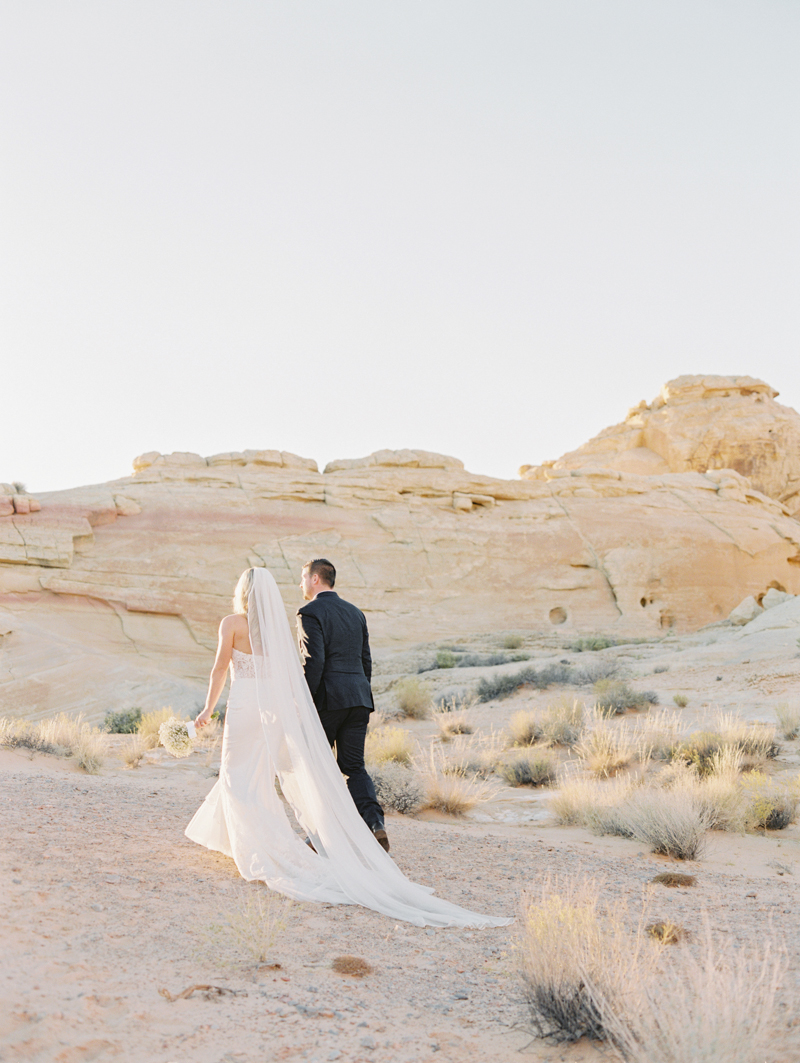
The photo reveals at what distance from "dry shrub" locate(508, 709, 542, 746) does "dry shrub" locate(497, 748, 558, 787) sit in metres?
1.84

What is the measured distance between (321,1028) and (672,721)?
928 centimetres

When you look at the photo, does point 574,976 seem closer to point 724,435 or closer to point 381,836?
point 381,836

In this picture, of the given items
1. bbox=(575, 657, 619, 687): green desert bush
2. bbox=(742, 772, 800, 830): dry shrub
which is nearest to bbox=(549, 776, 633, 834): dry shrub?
bbox=(742, 772, 800, 830): dry shrub

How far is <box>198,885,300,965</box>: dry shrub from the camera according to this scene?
11.7 feet

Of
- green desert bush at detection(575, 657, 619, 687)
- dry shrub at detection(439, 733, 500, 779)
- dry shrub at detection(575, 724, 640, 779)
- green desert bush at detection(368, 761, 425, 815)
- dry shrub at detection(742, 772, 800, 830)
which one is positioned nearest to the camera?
dry shrub at detection(742, 772, 800, 830)

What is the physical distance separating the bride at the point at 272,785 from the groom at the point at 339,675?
1.12 feet

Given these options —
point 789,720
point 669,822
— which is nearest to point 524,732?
point 789,720

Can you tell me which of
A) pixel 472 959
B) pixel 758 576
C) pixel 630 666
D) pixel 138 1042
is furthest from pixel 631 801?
pixel 758 576

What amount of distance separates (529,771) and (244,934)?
239 inches

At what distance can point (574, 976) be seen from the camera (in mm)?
Result: 3055

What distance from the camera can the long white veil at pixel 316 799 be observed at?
178 inches

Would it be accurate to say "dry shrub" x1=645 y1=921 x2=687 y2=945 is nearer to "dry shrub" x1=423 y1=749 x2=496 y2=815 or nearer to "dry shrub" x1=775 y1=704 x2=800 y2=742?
"dry shrub" x1=423 y1=749 x2=496 y2=815

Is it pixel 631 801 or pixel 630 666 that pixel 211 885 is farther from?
pixel 630 666

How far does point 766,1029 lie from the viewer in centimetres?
268
